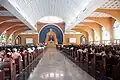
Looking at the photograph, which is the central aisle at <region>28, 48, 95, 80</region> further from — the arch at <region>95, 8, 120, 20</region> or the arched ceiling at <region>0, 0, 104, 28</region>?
the arch at <region>95, 8, 120, 20</region>

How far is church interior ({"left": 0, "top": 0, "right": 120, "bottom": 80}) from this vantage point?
26.1 ft

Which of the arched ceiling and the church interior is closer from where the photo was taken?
the church interior

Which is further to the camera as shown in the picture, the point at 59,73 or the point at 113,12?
the point at 113,12

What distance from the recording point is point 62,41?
49.8 metres

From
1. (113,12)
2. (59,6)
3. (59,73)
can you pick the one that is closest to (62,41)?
(59,6)

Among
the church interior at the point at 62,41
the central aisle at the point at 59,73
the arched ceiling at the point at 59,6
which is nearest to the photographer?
the church interior at the point at 62,41

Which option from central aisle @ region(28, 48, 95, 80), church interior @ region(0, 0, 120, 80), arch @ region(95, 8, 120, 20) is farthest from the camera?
arch @ region(95, 8, 120, 20)

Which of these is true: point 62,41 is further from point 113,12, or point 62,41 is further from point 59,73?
point 59,73

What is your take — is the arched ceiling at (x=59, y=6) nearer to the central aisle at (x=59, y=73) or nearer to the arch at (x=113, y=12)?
the arch at (x=113, y=12)

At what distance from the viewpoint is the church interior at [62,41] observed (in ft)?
26.1

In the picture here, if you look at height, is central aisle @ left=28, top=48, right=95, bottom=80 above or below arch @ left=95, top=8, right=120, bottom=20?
below

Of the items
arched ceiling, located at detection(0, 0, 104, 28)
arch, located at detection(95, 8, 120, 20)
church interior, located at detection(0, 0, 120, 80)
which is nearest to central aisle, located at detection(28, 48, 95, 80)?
church interior, located at detection(0, 0, 120, 80)

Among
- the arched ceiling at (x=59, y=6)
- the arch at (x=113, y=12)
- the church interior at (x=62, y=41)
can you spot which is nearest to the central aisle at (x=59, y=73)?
the church interior at (x=62, y=41)

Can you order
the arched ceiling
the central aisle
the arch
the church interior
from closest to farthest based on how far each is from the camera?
the church interior
the central aisle
the arched ceiling
the arch
